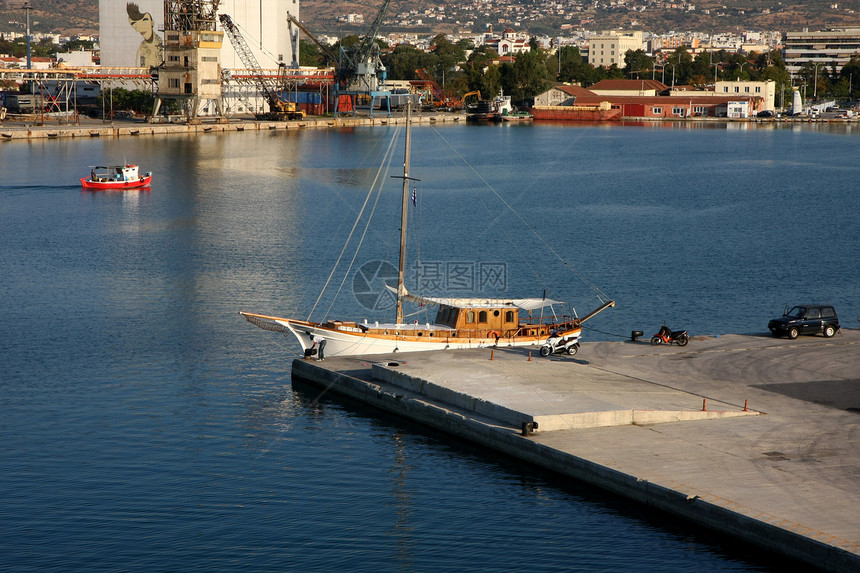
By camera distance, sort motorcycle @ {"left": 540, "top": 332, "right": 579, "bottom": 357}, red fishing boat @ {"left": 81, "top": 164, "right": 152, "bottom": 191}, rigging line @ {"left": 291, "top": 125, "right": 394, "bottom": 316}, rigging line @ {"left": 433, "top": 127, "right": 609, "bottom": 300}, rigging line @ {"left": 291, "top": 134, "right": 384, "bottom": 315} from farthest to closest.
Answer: red fishing boat @ {"left": 81, "top": 164, "right": 152, "bottom": 191}
rigging line @ {"left": 433, "top": 127, "right": 609, "bottom": 300}
rigging line @ {"left": 291, "top": 125, "right": 394, "bottom": 316}
rigging line @ {"left": 291, "top": 134, "right": 384, "bottom": 315}
motorcycle @ {"left": 540, "top": 332, "right": 579, "bottom": 357}

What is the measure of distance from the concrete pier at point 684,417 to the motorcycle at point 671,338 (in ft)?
1.41

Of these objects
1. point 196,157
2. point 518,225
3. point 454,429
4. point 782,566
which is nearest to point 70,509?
point 454,429

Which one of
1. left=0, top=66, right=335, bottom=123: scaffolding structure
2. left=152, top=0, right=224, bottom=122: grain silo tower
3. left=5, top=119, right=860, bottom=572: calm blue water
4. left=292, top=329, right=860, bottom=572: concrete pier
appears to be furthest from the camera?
left=0, top=66, right=335, bottom=123: scaffolding structure

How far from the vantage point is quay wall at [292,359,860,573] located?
23.5 m

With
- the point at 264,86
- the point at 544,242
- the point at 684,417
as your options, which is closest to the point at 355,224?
the point at 544,242

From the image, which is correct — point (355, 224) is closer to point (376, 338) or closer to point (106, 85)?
point (376, 338)

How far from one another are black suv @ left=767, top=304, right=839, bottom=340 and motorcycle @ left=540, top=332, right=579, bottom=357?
8699 millimetres

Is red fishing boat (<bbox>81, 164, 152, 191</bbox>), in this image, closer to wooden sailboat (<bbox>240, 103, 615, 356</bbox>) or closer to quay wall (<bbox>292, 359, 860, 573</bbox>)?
wooden sailboat (<bbox>240, 103, 615, 356</bbox>)

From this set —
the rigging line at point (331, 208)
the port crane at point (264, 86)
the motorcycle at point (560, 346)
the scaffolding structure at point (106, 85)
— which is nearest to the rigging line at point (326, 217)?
the rigging line at point (331, 208)

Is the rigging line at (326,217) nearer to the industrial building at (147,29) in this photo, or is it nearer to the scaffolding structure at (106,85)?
the scaffolding structure at (106,85)

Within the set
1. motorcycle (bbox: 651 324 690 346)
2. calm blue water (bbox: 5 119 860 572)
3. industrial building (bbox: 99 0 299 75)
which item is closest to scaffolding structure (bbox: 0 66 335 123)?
industrial building (bbox: 99 0 299 75)

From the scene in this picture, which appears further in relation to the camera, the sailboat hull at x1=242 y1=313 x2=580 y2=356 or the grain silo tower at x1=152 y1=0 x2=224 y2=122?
the grain silo tower at x1=152 y1=0 x2=224 y2=122

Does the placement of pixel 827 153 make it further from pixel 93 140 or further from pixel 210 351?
pixel 210 351

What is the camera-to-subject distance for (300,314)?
50594 mm
